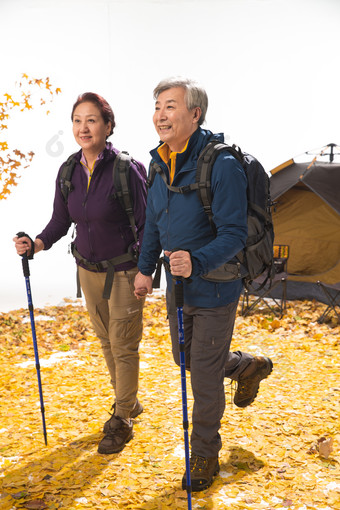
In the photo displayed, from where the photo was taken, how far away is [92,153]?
9.81 ft

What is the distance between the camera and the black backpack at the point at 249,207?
2.37 m

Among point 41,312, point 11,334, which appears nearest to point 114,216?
point 11,334

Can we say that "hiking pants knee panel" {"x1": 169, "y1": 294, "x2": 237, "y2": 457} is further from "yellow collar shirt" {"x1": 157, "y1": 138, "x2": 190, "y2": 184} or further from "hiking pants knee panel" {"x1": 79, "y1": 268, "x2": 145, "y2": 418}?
"yellow collar shirt" {"x1": 157, "y1": 138, "x2": 190, "y2": 184}

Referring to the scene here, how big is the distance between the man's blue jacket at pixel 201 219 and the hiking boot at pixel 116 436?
107 cm

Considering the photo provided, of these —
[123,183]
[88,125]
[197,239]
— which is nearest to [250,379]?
[197,239]

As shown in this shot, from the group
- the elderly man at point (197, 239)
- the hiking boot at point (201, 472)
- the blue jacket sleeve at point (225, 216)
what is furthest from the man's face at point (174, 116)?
the hiking boot at point (201, 472)

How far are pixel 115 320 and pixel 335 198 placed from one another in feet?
14.4

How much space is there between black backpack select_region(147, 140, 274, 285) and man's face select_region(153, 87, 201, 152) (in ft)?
0.49

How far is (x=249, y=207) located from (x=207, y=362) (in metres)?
0.83

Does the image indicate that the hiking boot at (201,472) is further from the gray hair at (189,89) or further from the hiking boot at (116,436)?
the gray hair at (189,89)

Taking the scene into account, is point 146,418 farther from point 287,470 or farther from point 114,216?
point 114,216

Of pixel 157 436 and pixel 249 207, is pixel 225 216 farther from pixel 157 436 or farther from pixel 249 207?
pixel 157 436

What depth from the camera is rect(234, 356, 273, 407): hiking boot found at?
10.3 feet

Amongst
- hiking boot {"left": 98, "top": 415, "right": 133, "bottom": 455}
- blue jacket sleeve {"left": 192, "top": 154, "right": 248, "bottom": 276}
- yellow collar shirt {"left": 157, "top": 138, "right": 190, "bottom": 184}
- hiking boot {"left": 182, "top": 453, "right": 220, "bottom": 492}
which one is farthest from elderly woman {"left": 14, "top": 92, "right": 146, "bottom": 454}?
blue jacket sleeve {"left": 192, "top": 154, "right": 248, "bottom": 276}
